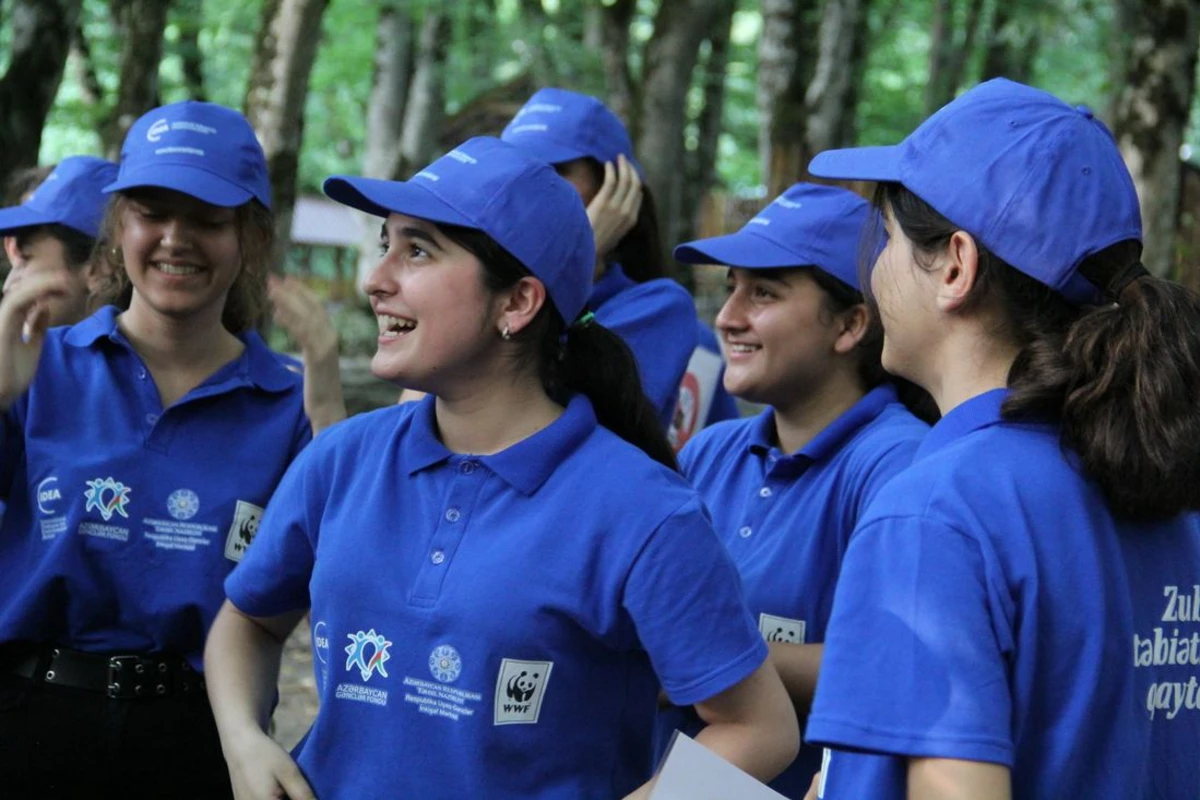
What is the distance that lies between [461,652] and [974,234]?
1.14 meters

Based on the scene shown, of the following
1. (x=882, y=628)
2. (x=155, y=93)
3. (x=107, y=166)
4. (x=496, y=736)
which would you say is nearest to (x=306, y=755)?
(x=496, y=736)

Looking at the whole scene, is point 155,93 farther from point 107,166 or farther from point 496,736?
point 496,736

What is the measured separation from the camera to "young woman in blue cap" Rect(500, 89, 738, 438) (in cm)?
459

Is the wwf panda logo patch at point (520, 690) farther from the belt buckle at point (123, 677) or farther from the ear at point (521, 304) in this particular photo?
the belt buckle at point (123, 677)

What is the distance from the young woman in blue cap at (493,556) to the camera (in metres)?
2.75

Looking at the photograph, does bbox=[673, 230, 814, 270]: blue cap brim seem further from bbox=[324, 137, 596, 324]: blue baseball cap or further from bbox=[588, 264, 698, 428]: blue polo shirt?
bbox=[324, 137, 596, 324]: blue baseball cap

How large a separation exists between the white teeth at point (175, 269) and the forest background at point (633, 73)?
3.97m

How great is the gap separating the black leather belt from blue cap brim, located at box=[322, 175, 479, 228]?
4.42 feet

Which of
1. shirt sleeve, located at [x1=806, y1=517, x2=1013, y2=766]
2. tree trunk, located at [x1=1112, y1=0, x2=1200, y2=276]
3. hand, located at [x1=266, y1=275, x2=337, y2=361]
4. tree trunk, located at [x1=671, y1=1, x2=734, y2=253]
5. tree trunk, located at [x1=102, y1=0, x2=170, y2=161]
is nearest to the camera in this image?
shirt sleeve, located at [x1=806, y1=517, x2=1013, y2=766]

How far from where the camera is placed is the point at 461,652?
2.75m

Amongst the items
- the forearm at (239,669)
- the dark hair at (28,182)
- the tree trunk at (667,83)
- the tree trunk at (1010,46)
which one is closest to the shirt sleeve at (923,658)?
the forearm at (239,669)

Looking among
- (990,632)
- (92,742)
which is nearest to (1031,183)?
(990,632)

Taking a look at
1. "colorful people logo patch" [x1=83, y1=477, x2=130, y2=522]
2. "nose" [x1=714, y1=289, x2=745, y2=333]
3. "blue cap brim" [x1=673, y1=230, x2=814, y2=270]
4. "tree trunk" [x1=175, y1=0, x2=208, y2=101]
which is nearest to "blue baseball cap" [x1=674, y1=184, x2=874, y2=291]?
"blue cap brim" [x1=673, y1=230, x2=814, y2=270]

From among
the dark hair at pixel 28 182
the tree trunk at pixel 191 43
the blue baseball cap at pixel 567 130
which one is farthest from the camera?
the tree trunk at pixel 191 43
